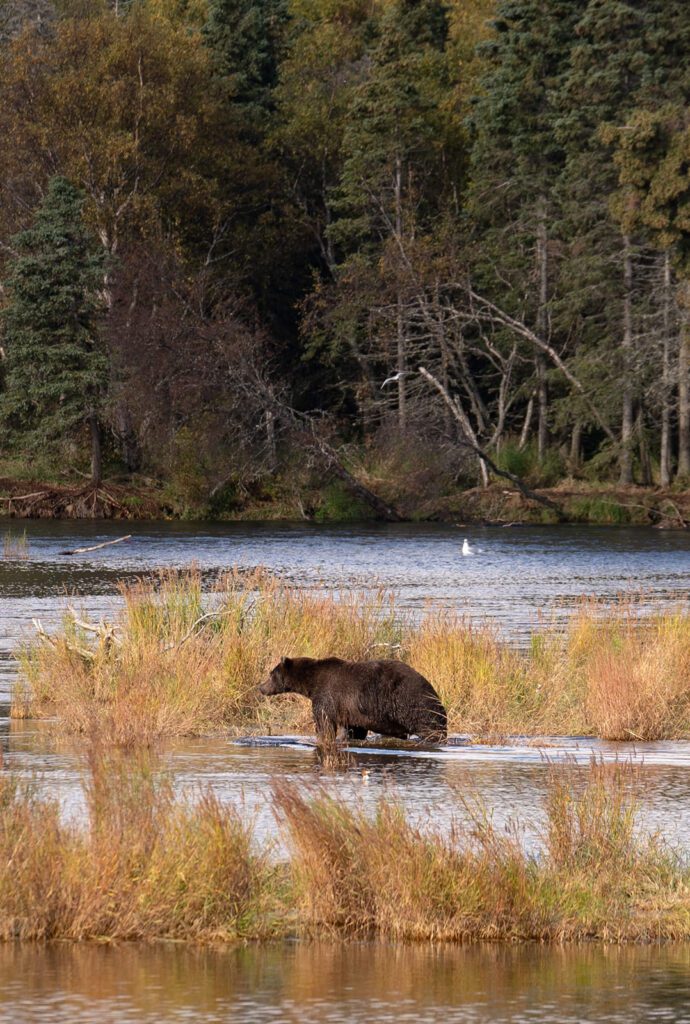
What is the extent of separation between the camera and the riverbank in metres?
58.4

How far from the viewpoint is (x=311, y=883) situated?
955 cm

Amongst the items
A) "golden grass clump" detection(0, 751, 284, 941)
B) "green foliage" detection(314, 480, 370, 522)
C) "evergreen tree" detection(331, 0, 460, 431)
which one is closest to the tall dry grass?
"golden grass clump" detection(0, 751, 284, 941)

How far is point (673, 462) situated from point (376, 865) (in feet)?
181

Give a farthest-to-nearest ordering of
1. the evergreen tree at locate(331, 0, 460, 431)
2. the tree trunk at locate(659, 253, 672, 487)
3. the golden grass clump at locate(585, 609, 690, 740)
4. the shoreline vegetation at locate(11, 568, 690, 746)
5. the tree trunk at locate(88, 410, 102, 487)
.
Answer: the evergreen tree at locate(331, 0, 460, 431) < the tree trunk at locate(88, 410, 102, 487) < the tree trunk at locate(659, 253, 672, 487) < the shoreline vegetation at locate(11, 568, 690, 746) < the golden grass clump at locate(585, 609, 690, 740)

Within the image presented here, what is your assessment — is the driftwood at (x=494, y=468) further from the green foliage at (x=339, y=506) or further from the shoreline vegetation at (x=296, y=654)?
the shoreline vegetation at (x=296, y=654)

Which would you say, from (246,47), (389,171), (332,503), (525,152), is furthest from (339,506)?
(246,47)

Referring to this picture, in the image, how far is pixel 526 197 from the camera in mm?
64938

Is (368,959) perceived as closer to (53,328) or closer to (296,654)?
(296,654)

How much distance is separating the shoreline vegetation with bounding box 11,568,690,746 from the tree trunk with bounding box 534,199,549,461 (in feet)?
143

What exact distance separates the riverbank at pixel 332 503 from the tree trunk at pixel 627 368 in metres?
0.88

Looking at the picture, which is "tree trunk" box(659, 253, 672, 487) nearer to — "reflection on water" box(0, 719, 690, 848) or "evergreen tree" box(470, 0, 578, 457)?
"evergreen tree" box(470, 0, 578, 457)

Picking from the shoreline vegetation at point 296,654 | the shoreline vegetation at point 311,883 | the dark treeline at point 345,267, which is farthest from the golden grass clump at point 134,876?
the dark treeline at point 345,267

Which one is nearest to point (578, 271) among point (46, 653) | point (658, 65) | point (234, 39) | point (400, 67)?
point (658, 65)

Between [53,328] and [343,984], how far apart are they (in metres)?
55.5
